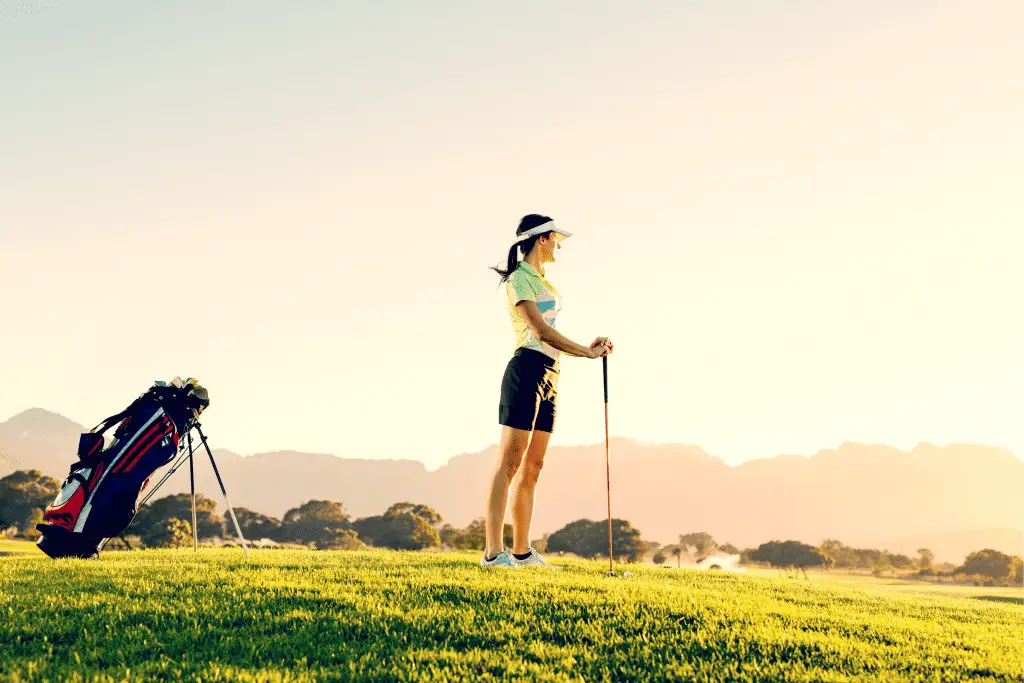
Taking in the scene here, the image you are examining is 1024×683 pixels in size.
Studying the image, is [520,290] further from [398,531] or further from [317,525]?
[317,525]

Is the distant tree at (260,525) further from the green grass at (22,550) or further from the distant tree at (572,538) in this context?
the green grass at (22,550)

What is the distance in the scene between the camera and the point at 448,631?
5207mm

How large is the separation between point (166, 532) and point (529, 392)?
56273 mm

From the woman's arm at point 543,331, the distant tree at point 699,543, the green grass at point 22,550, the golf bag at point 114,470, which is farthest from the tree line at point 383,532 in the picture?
the woman's arm at point 543,331

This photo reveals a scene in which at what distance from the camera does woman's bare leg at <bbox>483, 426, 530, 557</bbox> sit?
776cm

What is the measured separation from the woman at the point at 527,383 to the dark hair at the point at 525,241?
0.04ft

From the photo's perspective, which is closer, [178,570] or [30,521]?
[178,570]

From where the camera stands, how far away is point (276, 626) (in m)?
5.22

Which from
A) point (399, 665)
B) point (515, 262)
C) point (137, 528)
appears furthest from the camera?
point (137, 528)

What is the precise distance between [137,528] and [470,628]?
59.3 metres

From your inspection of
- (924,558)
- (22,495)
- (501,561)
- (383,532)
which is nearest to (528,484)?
(501,561)

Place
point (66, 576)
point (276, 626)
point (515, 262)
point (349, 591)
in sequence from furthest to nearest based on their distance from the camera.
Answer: point (515, 262)
point (66, 576)
point (349, 591)
point (276, 626)

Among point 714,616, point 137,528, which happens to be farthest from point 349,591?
point 137,528

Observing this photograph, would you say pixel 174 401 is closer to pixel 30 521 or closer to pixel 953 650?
pixel 953 650
